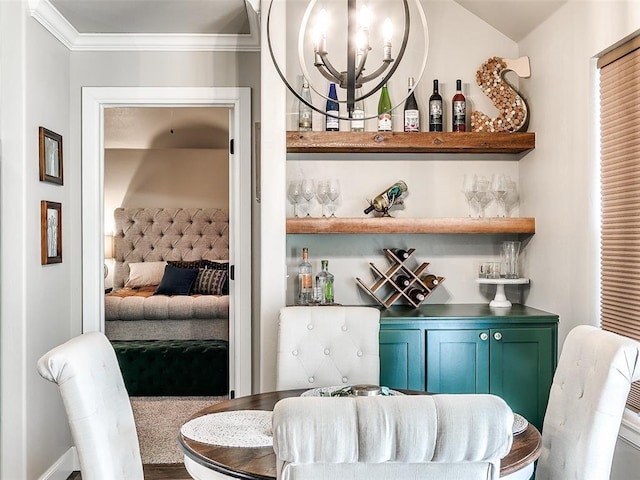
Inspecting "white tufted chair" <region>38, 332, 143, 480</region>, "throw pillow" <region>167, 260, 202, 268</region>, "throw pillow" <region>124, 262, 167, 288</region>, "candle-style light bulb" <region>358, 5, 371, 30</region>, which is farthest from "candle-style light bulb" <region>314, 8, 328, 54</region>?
"throw pillow" <region>124, 262, 167, 288</region>

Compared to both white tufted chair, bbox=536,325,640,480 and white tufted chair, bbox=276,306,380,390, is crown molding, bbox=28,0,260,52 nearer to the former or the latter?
white tufted chair, bbox=276,306,380,390

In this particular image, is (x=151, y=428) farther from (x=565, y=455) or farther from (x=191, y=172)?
(x=191, y=172)

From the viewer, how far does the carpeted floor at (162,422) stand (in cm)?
379

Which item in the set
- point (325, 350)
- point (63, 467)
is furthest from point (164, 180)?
point (325, 350)

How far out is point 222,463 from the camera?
1606 mm

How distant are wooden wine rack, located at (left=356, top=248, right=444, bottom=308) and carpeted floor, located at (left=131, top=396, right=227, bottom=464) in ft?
4.32

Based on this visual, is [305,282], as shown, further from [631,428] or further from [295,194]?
[631,428]

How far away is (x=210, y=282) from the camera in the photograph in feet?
21.4

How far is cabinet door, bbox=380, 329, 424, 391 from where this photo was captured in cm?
320

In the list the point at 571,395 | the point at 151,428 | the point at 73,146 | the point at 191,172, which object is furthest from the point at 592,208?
the point at 191,172

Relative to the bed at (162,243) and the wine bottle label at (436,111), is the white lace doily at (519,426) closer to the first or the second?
the wine bottle label at (436,111)

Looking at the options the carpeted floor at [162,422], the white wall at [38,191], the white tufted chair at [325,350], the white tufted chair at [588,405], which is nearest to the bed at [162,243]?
the carpeted floor at [162,422]

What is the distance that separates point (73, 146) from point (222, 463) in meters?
2.59

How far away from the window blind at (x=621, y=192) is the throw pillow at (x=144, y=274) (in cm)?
508
